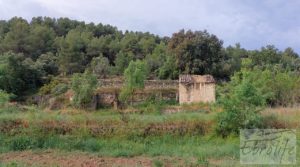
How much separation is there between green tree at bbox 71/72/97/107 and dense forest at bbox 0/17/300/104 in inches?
283

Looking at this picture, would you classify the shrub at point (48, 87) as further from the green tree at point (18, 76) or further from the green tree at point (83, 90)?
the green tree at point (83, 90)

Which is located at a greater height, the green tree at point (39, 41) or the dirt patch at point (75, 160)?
the green tree at point (39, 41)

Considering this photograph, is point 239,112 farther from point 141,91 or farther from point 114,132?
point 141,91

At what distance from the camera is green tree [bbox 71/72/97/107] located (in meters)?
32.4

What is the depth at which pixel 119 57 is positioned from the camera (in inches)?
2024

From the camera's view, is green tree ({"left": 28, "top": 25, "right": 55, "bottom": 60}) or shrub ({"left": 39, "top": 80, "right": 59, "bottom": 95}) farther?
green tree ({"left": 28, "top": 25, "right": 55, "bottom": 60})

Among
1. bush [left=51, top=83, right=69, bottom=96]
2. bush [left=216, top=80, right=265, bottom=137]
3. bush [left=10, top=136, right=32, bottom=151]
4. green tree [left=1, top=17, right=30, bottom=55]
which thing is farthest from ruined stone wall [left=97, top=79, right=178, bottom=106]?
green tree [left=1, top=17, right=30, bottom=55]

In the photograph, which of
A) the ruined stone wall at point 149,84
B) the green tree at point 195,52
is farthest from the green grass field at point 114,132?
the green tree at point 195,52

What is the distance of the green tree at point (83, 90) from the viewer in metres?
32.4

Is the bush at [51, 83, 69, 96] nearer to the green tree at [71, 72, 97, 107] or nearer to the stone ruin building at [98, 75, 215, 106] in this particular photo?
the stone ruin building at [98, 75, 215, 106]

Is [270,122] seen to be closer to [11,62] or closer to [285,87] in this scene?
[285,87]

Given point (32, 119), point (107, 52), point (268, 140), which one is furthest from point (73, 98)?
point (107, 52)

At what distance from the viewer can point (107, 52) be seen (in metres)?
62.9

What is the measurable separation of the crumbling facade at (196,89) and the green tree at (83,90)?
8042 mm
